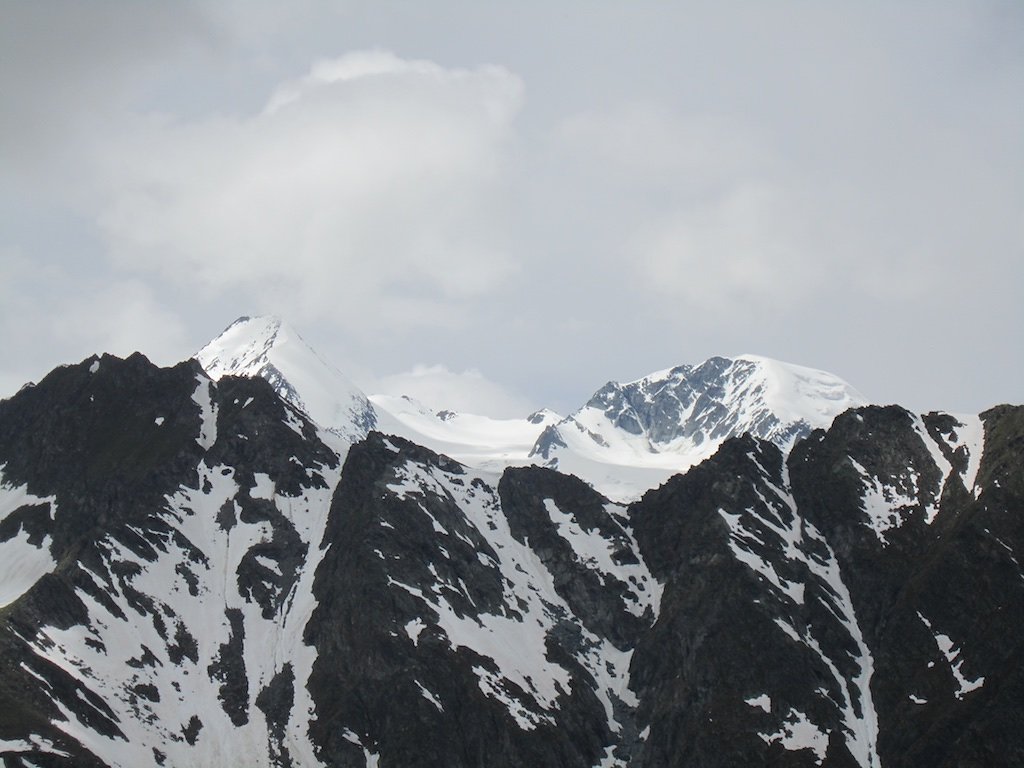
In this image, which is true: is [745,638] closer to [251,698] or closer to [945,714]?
[945,714]

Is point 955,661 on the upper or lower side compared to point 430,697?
upper

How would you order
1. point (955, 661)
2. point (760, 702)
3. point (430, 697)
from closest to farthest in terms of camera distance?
point (955, 661)
point (760, 702)
point (430, 697)

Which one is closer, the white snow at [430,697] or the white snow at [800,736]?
the white snow at [800,736]

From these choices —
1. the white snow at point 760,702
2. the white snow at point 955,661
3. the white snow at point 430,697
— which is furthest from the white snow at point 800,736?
the white snow at point 430,697

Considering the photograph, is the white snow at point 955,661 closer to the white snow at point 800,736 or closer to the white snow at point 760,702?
the white snow at point 800,736

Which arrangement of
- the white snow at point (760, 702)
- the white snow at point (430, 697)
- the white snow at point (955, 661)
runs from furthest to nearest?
the white snow at point (430, 697) < the white snow at point (760, 702) < the white snow at point (955, 661)

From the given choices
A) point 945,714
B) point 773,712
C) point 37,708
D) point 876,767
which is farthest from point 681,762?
point 37,708

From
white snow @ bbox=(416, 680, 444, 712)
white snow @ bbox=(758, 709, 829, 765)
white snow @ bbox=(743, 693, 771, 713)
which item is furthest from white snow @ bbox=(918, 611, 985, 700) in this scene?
white snow @ bbox=(416, 680, 444, 712)

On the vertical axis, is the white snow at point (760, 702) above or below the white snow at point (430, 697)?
above

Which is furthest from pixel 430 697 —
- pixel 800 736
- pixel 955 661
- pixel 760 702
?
pixel 955 661

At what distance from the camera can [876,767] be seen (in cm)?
16938

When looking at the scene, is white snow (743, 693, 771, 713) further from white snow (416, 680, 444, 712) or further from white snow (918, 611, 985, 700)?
white snow (416, 680, 444, 712)

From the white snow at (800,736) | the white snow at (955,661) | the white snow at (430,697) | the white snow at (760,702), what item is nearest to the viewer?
the white snow at (955,661)

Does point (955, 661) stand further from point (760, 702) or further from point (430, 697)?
point (430, 697)
